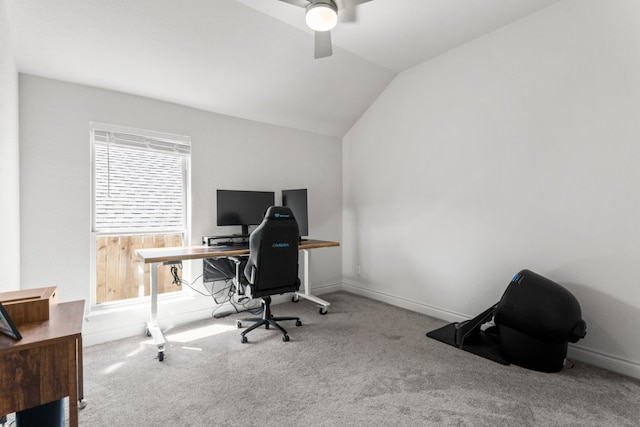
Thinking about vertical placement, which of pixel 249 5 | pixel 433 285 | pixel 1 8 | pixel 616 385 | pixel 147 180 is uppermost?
pixel 249 5

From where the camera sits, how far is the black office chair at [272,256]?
274cm

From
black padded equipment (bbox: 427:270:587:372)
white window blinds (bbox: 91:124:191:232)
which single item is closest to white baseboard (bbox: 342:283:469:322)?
black padded equipment (bbox: 427:270:587:372)

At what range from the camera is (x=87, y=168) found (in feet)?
9.06

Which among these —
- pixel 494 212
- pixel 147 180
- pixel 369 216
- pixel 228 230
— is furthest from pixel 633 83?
pixel 147 180

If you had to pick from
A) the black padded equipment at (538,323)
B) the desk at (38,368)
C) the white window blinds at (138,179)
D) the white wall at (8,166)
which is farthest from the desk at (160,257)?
the black padded equipment at (538,323)

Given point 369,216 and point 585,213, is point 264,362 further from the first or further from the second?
point 585,213

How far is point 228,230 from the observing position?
362 centimetres

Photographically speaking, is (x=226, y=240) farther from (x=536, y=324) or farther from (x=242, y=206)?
(x=536, y=324)

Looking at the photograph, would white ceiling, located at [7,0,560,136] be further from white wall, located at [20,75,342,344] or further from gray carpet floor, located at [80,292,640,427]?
gray carpet floor, located at [80,292,640,427]

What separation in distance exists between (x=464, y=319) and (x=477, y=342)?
42cm

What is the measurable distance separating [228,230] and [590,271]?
3407 millimetres

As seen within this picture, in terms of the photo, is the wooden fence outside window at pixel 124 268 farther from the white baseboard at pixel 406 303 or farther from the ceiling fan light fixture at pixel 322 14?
the ceiling fan light fixture at pixel 322 14

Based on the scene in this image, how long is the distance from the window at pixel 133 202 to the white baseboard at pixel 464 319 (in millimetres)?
2424

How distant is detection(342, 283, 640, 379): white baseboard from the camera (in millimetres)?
2250
